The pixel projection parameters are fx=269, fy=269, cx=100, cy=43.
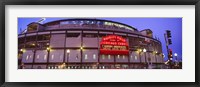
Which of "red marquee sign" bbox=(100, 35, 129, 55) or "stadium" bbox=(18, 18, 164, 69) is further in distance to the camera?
"red marquee sign" bbox=(100, 35, 129, 55)

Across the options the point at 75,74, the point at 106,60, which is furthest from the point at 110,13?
the point at 75,74

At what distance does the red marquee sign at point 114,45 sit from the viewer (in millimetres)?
3617

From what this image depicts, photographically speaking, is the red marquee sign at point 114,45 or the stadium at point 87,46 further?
the red marquee sign at point 114,45

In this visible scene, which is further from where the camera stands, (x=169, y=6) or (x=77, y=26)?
(x=77, y=26)

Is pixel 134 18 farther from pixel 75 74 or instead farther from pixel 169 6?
pixel 75 74

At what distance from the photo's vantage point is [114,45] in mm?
3670

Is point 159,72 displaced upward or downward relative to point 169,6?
downward

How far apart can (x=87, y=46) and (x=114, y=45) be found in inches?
15.0

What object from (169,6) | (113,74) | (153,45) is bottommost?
(113,74)

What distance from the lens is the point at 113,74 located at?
3.32 m

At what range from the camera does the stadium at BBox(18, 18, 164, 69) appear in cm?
346

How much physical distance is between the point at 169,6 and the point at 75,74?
1.41 meters

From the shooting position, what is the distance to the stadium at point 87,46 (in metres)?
3.46

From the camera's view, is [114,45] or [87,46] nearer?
[87,46]
